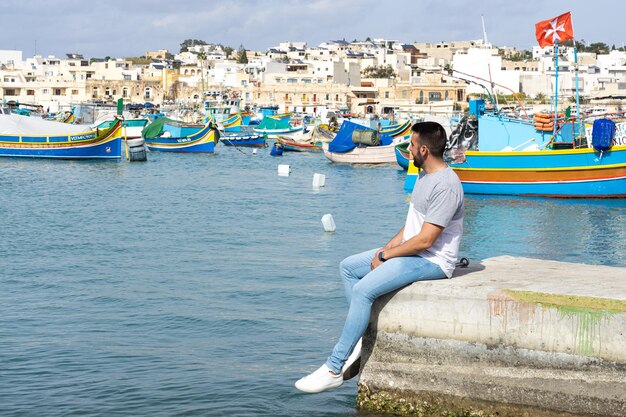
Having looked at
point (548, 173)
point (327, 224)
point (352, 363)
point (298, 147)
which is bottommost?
point (327, 224)

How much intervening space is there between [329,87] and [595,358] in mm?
113123

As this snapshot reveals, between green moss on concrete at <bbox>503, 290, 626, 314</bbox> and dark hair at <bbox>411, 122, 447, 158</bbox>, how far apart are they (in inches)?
44.3

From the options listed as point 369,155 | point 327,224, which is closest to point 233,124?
point 369,155

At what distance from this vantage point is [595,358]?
6.71m

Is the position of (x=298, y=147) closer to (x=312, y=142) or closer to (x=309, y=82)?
(x=312, y=142)

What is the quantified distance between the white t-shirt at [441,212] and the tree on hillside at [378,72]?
5281 inches

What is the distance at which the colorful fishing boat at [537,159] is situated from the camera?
29.2 metres

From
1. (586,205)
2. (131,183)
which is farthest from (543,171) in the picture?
(131,183)

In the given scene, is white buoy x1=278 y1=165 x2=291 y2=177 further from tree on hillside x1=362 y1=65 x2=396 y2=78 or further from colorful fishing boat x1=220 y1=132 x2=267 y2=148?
tree on hillside x1=362 y1=65 x2=396 y2=78

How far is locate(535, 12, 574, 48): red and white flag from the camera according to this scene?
30.6 m

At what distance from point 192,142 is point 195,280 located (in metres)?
43.1

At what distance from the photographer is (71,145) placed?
49.1 m

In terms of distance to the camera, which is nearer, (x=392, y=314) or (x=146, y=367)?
(x=392, y=314)

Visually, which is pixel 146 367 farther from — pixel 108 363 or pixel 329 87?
pixel 329 87
